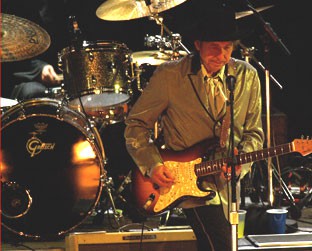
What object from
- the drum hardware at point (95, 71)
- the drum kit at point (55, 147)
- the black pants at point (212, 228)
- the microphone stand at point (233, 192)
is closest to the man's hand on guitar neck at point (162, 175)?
the black pants at point (212, 228)

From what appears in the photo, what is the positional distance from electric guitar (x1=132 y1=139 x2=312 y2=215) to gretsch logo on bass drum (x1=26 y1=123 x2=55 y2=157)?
157cm

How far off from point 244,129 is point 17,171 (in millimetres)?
2276

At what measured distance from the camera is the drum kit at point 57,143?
4.93 m

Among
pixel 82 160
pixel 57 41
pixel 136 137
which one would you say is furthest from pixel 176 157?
pixel 57 41

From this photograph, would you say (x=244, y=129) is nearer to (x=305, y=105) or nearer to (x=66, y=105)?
(x=66, y=105)

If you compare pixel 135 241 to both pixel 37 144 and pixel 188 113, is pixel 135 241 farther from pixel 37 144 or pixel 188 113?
pixel 37 144

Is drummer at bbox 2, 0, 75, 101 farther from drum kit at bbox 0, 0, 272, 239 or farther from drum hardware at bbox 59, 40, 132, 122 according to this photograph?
drum kit at bbox 0, 0, 272, 239

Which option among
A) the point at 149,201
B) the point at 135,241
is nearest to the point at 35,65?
the point at 135,241

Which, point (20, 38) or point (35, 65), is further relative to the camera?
point (35, 65)

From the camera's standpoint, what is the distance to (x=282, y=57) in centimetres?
768

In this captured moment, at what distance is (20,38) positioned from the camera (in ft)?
15.5

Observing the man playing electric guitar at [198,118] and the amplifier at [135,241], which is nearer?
the man playing electric guitar at [198,118]

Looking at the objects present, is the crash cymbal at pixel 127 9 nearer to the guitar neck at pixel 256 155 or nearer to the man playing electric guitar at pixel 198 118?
the man playing electric guitar at pixel 198 118

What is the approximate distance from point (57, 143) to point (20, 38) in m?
0.93
